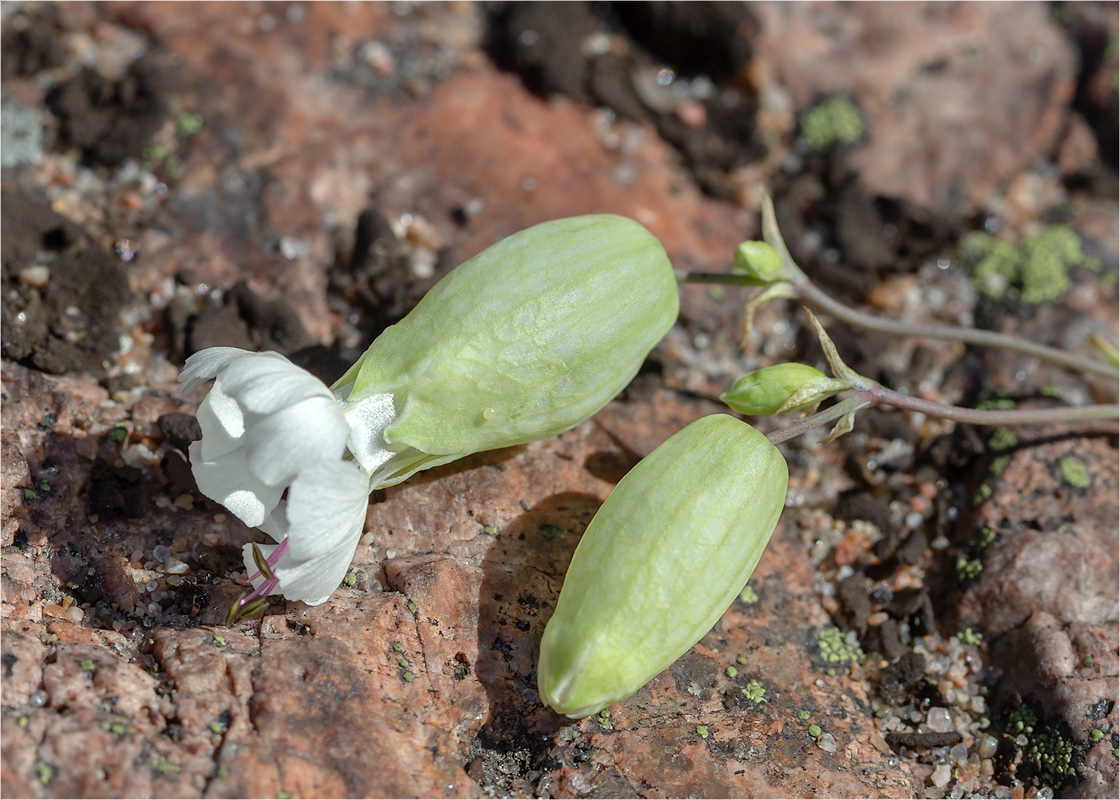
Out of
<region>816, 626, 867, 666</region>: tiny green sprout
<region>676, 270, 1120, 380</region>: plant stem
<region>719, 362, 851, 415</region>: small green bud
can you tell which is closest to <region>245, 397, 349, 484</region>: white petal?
<region>719, 362, 851, 415</region>: small green bud

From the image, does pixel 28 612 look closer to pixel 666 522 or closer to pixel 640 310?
pixel 666 522

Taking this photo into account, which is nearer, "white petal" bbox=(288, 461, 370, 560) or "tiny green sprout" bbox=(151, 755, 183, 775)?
"tiny green sprout" bbox=(151, 755, 183, 775)

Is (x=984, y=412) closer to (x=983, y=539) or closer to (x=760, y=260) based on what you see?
(x=983, y=539)

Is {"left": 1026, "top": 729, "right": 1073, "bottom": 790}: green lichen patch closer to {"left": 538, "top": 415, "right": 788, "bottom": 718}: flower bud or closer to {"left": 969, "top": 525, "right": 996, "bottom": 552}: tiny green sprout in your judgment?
→ {"left": 969, "top": 525, "right": 996, "bottom": 552}: tiny green sprout

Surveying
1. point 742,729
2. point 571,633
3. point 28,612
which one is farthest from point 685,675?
point 28,612

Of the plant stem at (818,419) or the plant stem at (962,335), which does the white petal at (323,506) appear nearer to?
the plant stem at (818,419)

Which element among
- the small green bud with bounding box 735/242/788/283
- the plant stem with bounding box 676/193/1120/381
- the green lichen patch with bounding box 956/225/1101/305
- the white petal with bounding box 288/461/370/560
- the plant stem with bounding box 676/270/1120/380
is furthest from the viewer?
the green lichen patch with bounding box 956/225/1101/305

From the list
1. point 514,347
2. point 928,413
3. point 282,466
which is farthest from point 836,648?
point 282,466

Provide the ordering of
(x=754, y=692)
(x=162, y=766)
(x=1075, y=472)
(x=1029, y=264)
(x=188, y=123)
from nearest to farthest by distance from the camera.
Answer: (x=162, y=766) → (x=754, y=692) → (x=1075, y=472) → (x=188, y=123) → (x=1029, y=264)
